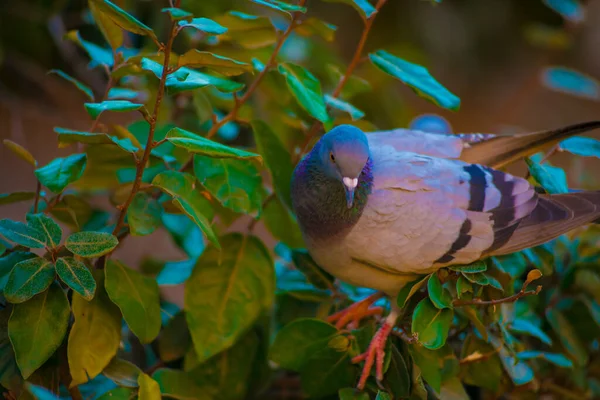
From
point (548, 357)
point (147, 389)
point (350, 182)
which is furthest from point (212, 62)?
point (548, 357)

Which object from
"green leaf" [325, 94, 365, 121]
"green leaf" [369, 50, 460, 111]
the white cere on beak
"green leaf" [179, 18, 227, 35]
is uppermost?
"green leaf" [179, 18, 227, 35]

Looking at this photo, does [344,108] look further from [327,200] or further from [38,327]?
[38,327]

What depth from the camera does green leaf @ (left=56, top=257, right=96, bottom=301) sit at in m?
Answer: 1.09

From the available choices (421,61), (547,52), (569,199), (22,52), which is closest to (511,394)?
(569,199)

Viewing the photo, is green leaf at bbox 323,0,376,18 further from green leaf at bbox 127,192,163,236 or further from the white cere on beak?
green leaf at bbox 127,192,163,236

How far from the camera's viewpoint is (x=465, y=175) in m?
1.41

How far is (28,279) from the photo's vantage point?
1088mm

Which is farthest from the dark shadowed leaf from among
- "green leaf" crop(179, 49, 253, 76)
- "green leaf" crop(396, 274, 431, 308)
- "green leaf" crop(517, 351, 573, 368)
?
"green leaf" crop(517, 351, 573, 368)

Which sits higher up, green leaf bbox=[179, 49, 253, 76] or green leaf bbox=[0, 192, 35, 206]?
green leaf bbox=[179, 49, 253, 76]

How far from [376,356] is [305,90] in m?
0.57

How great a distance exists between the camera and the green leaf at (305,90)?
4.36 ft

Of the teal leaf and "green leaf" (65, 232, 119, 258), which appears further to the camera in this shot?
the teal leaf

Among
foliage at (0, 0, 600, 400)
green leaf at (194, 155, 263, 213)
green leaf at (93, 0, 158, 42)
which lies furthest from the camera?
green leaf at (194, 155, 263, 213)

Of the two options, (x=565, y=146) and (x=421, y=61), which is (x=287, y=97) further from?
(x=421, y=61)
